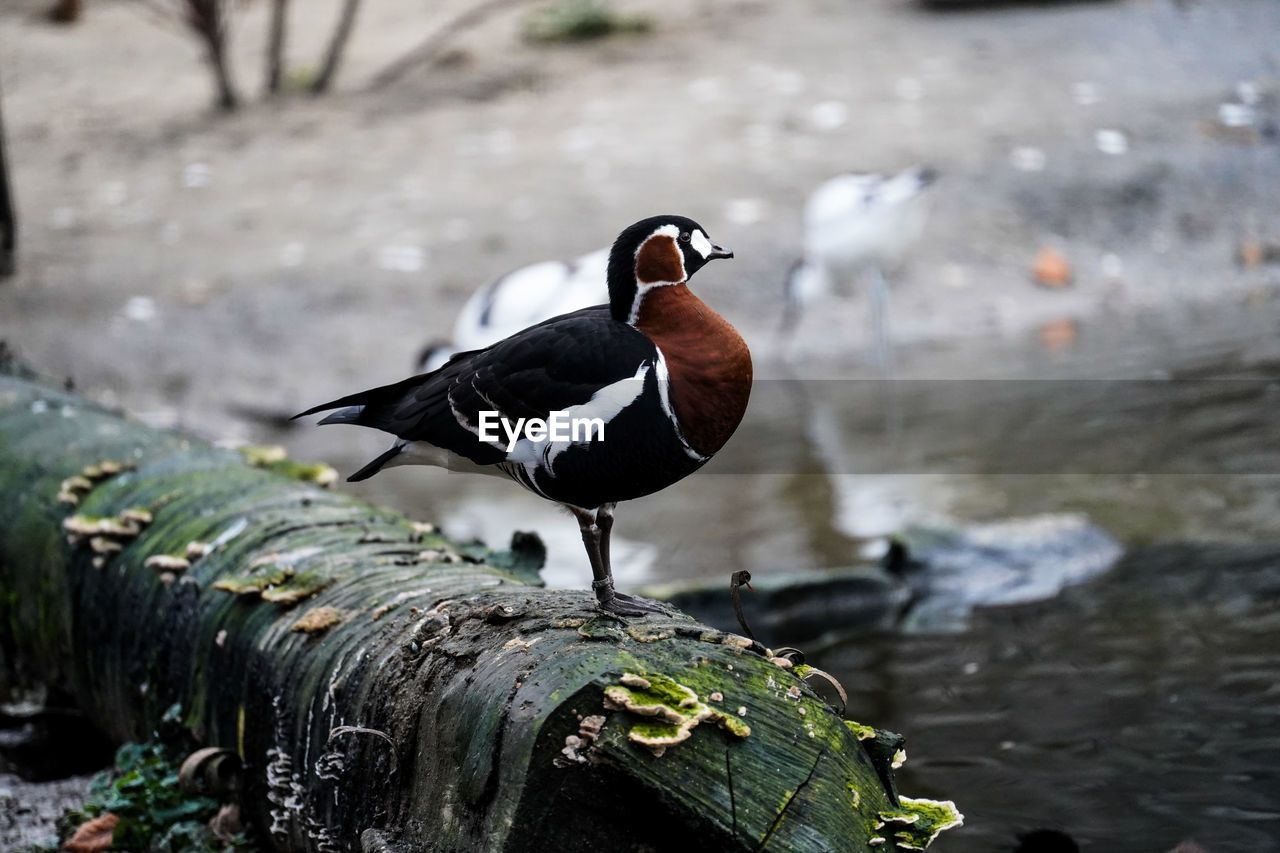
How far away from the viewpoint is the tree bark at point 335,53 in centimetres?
1331

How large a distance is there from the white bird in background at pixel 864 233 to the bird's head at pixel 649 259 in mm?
6487

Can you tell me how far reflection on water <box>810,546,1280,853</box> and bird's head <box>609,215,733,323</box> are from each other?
182 centimetres

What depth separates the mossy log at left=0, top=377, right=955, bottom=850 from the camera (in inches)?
80.7

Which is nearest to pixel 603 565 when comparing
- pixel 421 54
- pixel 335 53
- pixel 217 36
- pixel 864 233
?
pixel 864 233

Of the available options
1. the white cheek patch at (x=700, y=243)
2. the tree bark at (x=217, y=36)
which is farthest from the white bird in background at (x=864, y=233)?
the tree bark at (x=217, y=36)

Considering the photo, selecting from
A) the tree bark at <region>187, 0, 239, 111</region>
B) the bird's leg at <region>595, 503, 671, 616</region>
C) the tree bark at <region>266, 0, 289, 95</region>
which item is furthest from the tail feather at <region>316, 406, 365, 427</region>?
the tree bark at <region>266, 0, 289, 95</region>

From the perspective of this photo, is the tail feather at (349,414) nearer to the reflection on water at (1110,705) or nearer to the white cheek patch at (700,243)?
the white cheek patch at (700,243)

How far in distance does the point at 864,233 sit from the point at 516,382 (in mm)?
6828

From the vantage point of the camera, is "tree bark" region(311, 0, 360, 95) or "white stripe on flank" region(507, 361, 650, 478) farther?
"tree bark" region(311, 0, 360, 95)

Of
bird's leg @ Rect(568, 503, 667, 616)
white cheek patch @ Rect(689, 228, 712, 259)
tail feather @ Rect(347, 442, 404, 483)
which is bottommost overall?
bird's leg @ Rect(568, 503, 667, 616)

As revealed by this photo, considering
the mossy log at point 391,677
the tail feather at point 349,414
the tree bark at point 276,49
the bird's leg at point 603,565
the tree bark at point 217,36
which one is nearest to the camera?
the mossy log at point 391,677

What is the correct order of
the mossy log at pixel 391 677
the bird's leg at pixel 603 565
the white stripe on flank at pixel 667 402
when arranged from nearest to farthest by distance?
the mossy log at pixel 391 677 < the white stripe on flank at pixel 667 402 < the bird's leg at pixel 603 565

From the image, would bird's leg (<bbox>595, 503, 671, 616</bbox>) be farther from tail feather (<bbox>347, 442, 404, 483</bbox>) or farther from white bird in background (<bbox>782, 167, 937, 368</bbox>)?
white bird in background (<bbox>782, 167, 937, 368</bbox>)

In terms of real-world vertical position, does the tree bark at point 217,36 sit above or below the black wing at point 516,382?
below
